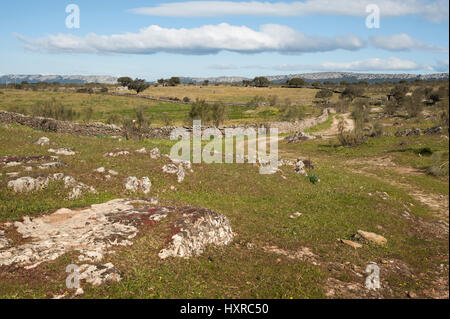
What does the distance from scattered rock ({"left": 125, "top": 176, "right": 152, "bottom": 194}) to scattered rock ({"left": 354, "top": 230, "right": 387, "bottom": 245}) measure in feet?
33.0

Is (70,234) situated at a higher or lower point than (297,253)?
higher

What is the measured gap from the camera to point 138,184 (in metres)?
16.4

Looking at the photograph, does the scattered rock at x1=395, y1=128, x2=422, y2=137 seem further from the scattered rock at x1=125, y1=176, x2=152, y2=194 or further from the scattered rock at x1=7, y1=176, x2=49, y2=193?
the scattered rock at x1=7, y1=176, x2=49, y2=193

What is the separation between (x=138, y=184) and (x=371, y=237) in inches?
441

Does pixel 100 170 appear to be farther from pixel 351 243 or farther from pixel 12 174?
pixel 351 243

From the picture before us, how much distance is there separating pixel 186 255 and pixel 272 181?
11265mm

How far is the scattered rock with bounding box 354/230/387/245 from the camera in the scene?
13523 mm

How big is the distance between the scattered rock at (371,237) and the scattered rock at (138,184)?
10.1m

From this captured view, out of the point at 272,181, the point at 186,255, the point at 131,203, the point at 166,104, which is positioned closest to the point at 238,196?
the point at 272,181

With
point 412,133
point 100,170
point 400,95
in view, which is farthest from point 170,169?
point 400,95

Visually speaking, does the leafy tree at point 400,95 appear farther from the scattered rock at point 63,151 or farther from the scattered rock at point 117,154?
the scattered rock at point 63,151

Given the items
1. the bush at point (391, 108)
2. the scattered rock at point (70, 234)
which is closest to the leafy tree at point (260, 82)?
the bush at point (391, 108)

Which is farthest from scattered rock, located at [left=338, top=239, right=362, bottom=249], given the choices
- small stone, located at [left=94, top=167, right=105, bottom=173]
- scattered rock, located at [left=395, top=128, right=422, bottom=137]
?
scattered rock, located at [left=395, top=128, right=422, bottom=137]
